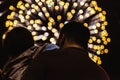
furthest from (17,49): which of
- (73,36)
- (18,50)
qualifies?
(73,36)

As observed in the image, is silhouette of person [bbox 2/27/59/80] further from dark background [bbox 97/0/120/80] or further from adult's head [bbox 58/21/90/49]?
dark background [bbox 97/0/120/80]

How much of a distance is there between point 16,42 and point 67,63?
0.37m

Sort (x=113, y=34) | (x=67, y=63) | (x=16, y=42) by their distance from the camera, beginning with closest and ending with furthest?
(x=67, y=63) < (x=16, y=42) < (x=113, y=34)

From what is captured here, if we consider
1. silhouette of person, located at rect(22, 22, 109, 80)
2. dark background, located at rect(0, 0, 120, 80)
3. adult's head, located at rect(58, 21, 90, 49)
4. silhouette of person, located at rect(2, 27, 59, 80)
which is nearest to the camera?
silhouette of person, located at rect(22, 22, 109, 80)

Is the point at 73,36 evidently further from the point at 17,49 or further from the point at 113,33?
the point at 113,33

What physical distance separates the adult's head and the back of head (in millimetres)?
207

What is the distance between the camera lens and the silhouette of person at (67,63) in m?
2.63

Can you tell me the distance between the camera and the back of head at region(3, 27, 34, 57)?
9.48ft

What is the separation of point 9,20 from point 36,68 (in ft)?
24.5

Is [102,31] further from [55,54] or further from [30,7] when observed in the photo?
[55,54]

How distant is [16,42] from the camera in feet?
9.50

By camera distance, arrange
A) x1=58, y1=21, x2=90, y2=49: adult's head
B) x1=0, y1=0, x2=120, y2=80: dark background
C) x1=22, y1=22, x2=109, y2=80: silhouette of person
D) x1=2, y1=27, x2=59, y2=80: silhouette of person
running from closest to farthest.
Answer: x1=22, y1=22, x2=109, y2=80: silhouette of person
x1=2, y1=27, x2=59, y2=80: silhouette of person
x1=58, y1=21, x2=90, y2=49: adult's head
x1=0, y1=0, x2=120, y2=80: dark background

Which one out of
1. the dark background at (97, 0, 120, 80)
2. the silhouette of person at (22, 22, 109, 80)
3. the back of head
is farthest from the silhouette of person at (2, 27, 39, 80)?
the dark background at (97, 0, 120, 80)

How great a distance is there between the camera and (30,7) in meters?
10.2
